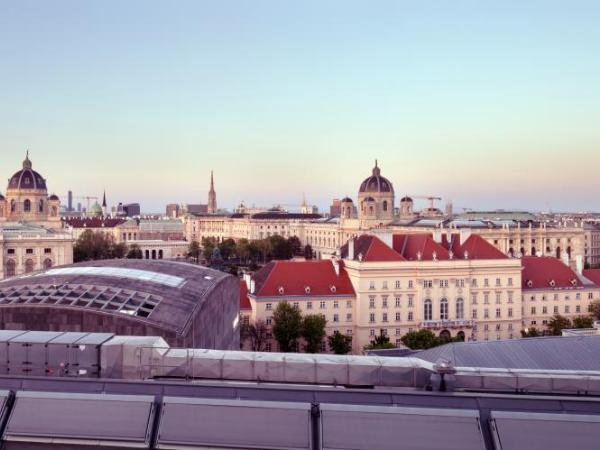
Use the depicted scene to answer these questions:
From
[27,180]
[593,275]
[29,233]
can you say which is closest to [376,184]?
[27,180]

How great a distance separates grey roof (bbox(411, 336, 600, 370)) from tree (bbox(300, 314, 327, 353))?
25885 millimetres

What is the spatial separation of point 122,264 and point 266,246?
110 meters

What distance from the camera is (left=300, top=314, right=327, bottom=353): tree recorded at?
54.3m

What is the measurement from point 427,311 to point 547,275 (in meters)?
12.5

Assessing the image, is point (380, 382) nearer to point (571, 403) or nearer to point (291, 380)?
point (291, 380)

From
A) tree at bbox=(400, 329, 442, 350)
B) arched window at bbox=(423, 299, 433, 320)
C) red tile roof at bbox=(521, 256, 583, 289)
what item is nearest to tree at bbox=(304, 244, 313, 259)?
red tile roof at bbox=(521, 256, 583, 289)

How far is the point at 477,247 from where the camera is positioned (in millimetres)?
→ 65375

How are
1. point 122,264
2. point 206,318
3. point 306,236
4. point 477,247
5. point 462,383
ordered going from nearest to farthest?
point 462,383, point 206,318, point 122,264, point 477,247, point 306,236

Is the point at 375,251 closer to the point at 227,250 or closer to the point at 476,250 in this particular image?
the point at 476,250

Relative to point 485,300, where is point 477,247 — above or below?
above

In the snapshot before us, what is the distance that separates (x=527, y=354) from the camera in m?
26.8

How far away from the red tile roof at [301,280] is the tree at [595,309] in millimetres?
20678

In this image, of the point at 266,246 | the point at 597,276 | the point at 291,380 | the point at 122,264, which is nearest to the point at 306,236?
the point at 266,246

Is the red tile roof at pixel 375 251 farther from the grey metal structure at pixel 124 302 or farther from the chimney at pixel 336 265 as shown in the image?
the grey metal structure at pixel 124 302
